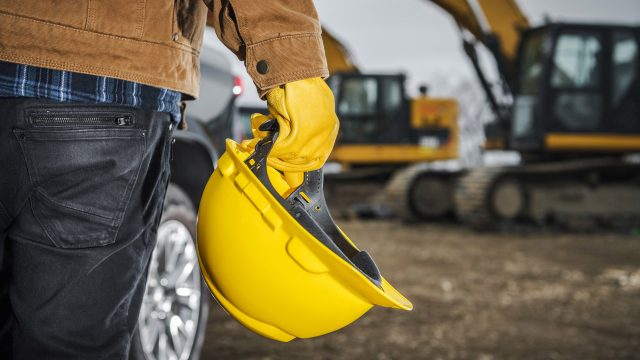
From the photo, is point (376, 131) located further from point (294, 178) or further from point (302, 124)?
point (302, 124)

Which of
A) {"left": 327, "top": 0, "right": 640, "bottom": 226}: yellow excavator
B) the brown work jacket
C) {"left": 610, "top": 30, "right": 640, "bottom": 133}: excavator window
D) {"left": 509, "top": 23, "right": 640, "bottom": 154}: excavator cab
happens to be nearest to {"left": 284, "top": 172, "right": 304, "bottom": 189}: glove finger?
the brown work jacket

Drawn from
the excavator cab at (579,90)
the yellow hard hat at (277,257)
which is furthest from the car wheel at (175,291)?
the excavator cab at (579,90)

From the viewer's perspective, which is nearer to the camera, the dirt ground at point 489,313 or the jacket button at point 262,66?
the jacket button at point 262,66

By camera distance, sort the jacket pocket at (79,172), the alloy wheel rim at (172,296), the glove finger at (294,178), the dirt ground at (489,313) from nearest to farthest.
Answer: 1. the jacket pocket at (79,172)
2. the glove finger at (294,178)
3. the alloy wheel rim at (172,296)
4. the dirt ground at (489,313)

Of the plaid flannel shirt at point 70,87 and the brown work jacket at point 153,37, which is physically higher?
the brown work jacket at point 153,37

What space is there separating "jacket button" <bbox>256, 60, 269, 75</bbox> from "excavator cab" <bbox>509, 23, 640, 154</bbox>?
1140 centimetres

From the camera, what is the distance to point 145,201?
158cm

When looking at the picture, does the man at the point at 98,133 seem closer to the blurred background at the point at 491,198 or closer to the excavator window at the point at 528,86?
the blurred background at the point at 491,198

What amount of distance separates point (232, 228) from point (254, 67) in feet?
1.35

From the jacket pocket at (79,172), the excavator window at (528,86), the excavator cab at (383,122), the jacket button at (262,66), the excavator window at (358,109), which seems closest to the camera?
the jacket pocket at (79,172)

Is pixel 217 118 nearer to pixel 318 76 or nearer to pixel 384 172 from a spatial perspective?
pixel 318 76

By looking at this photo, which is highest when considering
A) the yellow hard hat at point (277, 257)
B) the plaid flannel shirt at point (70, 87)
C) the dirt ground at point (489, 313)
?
the plaid flannel shirt at point (70, 87)

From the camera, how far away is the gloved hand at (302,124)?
1540 millimetres

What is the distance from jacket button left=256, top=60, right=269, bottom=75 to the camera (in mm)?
1534
